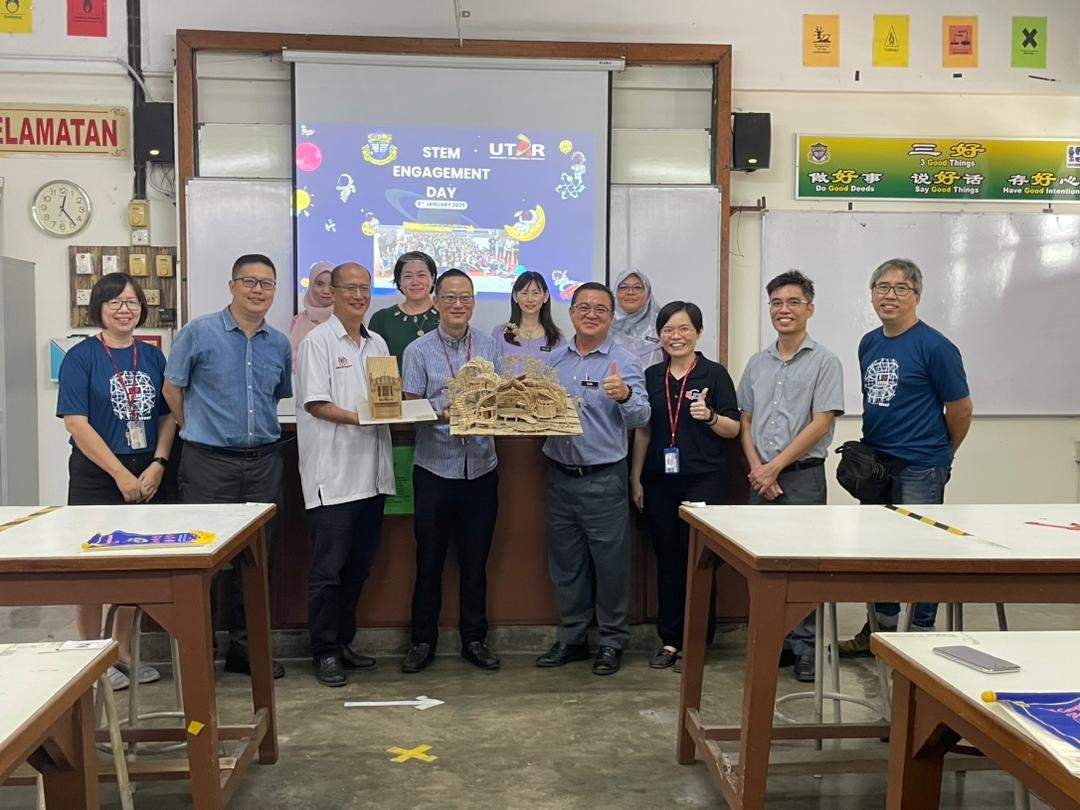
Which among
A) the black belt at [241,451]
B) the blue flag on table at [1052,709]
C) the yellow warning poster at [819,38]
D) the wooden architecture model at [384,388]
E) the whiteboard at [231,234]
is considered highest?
the yellow warning poster at [819,38]

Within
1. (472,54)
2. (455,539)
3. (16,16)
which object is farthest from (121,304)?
(16,16)

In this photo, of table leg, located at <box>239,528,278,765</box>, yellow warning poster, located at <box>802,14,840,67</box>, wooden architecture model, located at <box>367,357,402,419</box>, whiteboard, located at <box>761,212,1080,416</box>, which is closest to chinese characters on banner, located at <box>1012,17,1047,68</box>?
whiteboard, located at <box>761,212,1080,416</box>

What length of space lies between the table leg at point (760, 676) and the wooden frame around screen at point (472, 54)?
11.4ft

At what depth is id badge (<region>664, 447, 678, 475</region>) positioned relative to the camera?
3.46 m

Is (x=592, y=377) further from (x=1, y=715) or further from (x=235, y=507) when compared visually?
(x=1, y=715)

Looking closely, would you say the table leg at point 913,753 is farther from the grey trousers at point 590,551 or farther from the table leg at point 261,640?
the grey trousers at point 590,551

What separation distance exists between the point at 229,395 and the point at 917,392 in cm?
266

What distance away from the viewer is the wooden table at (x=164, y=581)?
1917 mm

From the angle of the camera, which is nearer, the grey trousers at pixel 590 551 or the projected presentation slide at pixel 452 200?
the grey trousers at pixel 590 551

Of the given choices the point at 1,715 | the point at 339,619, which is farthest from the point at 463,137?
the point at 1,715

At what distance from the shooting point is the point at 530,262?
5.22 metres

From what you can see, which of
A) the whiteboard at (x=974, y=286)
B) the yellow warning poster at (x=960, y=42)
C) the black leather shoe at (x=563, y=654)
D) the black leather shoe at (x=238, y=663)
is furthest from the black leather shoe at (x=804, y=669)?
the yellow warning poster at (x=960, y=42)

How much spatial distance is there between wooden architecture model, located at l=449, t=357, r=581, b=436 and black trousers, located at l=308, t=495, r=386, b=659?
1.91ft

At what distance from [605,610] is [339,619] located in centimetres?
110
